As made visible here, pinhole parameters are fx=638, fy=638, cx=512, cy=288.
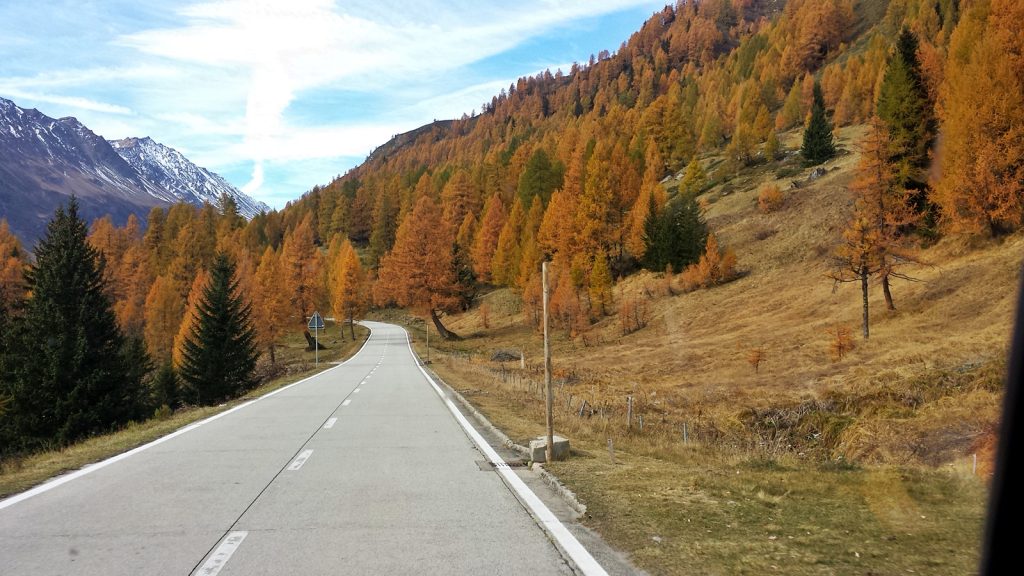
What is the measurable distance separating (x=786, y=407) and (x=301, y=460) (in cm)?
1577

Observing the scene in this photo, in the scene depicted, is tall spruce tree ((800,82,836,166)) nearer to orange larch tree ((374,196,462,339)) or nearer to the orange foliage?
the orange foliage

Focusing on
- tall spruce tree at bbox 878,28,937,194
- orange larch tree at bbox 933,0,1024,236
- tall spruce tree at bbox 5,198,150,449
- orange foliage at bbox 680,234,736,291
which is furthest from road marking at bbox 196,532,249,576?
orange foliage at bbox 680,234,736,291

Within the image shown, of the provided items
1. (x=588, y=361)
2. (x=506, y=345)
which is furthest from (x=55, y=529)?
(x=506, y=345)

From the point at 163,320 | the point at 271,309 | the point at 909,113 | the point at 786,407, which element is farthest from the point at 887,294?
the point at 163,320

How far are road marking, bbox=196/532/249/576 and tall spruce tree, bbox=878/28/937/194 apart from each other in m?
47.8

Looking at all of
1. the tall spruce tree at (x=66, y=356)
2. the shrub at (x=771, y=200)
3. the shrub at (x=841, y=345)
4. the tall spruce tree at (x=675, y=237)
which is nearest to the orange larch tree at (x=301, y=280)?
the tall spruce tree at (x=66, y=356)

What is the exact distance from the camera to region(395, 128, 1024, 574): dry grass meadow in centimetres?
529

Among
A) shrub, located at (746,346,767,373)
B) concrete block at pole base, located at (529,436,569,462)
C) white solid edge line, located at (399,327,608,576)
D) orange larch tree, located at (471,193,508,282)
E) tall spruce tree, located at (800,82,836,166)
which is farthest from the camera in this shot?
orange larch tree, located at (471,193,508,282)

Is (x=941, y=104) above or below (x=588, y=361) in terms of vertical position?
above

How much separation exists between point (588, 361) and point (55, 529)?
118ft

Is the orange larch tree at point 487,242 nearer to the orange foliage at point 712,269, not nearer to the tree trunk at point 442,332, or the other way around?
the tree trunk at point 442,332

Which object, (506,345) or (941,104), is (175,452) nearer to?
(506,345)

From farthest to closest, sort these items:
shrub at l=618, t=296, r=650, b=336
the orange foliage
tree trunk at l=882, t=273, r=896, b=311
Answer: the orange foliage < shrub at l=618, t=296, r=650, b=336 < tree trunk at l=882, t=273, r=896, b=311

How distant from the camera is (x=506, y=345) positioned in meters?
51.9
